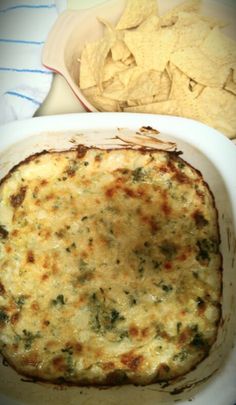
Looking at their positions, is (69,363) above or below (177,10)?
below

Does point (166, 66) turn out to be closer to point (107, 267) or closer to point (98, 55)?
point (98, 55)

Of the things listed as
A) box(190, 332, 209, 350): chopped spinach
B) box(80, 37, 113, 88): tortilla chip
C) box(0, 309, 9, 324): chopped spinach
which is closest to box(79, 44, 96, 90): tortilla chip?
box(80, 37, 113, 88): tortilla chip

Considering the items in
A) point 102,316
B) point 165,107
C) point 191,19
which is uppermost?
point 191,19

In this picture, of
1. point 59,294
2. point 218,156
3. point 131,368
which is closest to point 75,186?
point 59,294

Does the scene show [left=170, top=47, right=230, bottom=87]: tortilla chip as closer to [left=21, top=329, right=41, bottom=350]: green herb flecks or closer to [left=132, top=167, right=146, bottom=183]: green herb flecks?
[left=132, top=167, right=146, bottom=183]: green herb flecks

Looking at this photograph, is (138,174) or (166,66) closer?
(138,174)

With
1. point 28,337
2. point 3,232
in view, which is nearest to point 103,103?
point 3,232

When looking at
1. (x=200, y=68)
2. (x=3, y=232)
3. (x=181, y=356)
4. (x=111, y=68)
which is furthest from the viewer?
(x=111, y=68)
